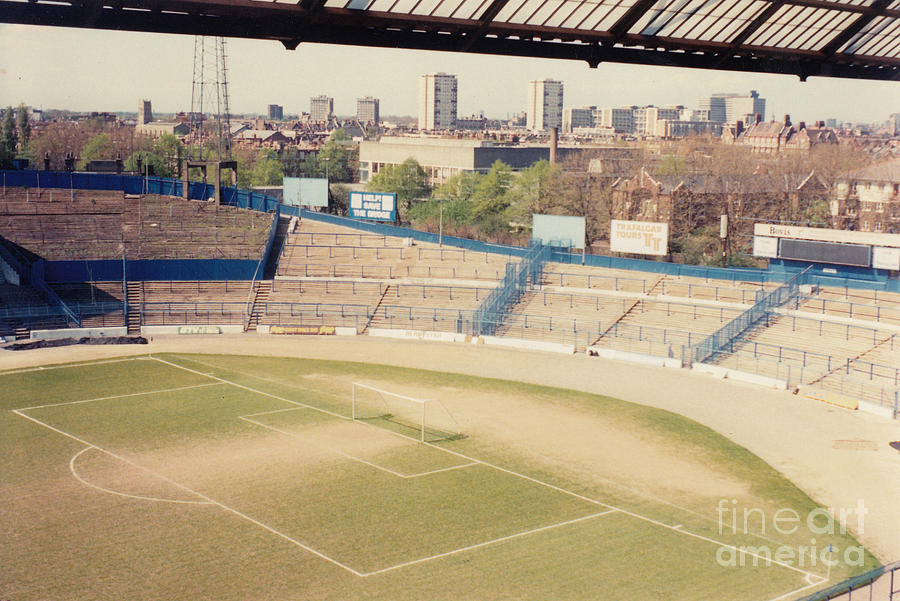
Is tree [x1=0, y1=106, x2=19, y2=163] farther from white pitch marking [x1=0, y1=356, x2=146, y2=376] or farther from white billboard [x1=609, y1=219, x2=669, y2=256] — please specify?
white billboard [x1=609, y1=219, x2=669, y2=256]

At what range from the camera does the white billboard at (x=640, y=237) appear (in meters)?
63.7

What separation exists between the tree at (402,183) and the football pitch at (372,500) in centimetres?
7414

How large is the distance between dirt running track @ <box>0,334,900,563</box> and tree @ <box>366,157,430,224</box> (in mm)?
60864

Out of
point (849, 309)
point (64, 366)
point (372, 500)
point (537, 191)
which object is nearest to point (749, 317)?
point (849, 309)

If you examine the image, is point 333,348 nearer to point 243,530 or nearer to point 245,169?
point 243,530

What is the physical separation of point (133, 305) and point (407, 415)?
27796mm

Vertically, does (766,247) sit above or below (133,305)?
above

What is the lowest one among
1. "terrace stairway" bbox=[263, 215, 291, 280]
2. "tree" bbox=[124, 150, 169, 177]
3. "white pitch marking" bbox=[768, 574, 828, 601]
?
"white pitch marking" bbox=[768, 574, 828, 601]

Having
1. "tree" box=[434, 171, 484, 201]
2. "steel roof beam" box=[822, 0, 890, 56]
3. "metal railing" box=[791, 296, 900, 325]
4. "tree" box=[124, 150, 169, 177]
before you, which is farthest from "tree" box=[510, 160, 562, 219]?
"steel roof beam" box=[822, 0, 890, 56]

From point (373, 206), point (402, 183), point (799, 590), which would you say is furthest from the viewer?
point (402, 183)

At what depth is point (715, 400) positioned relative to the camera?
143 ft

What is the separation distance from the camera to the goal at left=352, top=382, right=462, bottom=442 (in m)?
37.5

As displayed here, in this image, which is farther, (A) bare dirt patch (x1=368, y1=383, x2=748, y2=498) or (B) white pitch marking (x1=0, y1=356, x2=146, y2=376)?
(B) white pitch marking (x1=0, y1=356, x2=146, y2=376)

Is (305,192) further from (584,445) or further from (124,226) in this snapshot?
(584,445)
